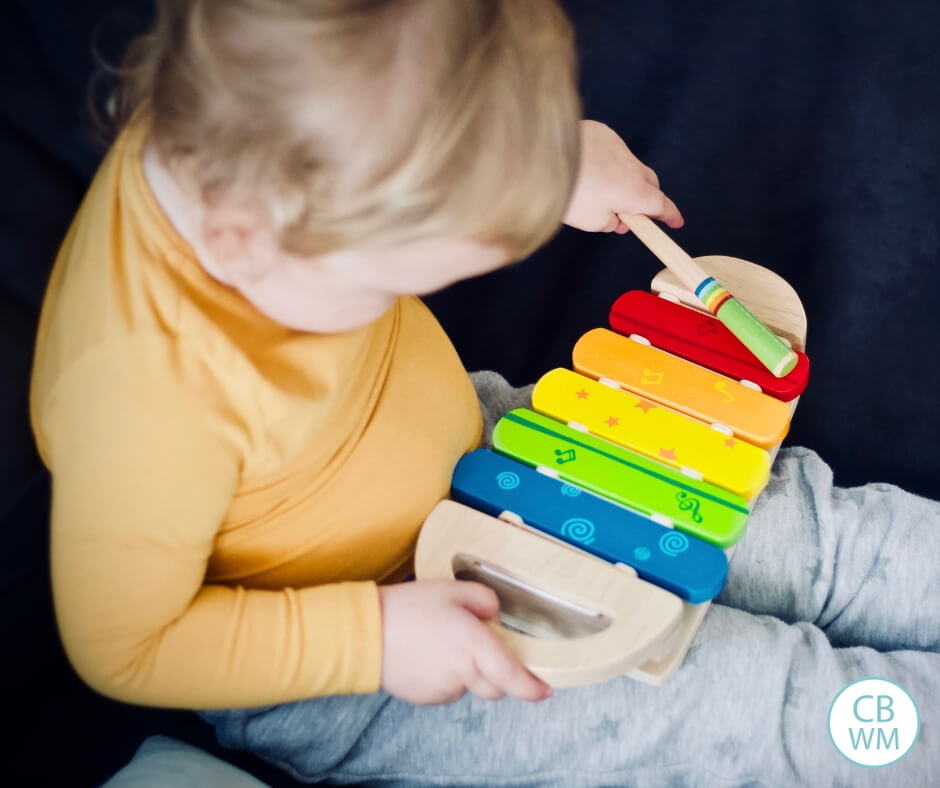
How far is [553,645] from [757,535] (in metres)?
0.23

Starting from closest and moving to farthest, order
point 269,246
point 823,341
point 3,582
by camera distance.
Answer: point 269,246 < point 3,582 < point 823,341

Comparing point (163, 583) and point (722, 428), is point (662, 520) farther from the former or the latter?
point (163, 583)

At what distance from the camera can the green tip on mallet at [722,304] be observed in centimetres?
69

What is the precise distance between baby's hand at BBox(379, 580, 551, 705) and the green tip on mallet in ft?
0.94

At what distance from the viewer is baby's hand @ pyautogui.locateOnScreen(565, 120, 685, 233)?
764 mm

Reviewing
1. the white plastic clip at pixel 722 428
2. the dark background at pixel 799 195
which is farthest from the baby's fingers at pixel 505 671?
the dark background at pixel 799 195

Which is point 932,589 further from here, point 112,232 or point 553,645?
point 112,232

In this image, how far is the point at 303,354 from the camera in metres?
0.54

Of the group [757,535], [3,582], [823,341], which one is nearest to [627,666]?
[757,535]

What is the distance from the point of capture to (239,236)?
472mm

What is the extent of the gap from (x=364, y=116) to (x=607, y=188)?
0.38m

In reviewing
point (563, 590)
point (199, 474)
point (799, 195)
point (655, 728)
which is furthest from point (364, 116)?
point (799, 195)

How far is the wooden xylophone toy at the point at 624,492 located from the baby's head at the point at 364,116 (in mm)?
218

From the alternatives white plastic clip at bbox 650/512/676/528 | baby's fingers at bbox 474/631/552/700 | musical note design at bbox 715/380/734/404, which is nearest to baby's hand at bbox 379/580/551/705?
baby's fingers at bbox 474/631/552/700
